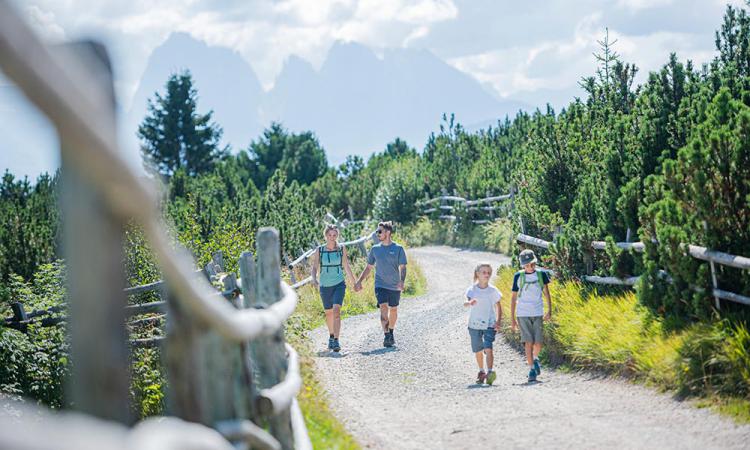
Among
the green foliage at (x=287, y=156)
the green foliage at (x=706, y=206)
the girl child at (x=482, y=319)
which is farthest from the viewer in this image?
the green foliage at (x=287, y=156)

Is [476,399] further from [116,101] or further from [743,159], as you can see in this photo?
[116,101]

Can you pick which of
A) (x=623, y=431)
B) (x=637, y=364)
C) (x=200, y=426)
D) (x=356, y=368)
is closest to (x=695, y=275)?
(x=637, y=364)

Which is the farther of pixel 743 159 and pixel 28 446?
pixel 743 159

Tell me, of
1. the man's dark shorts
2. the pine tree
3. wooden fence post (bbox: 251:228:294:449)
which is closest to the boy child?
the man's dark shorts

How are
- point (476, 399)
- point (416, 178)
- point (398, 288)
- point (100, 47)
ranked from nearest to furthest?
point (100, 47) < point (476, 399) < point (398, 288) < point (416, 178)

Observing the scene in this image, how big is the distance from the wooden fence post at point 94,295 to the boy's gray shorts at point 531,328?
8.40 m

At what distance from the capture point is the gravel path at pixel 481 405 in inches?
276

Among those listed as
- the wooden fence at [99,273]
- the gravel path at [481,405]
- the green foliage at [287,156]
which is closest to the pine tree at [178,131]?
the green foliage at [287,156]

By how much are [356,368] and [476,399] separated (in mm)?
2748

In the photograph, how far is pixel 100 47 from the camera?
8.53 ft

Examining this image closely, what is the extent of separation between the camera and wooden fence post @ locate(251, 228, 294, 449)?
5281 millimetres

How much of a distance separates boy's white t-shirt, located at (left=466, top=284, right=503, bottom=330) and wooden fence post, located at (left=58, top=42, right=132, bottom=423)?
324 inches

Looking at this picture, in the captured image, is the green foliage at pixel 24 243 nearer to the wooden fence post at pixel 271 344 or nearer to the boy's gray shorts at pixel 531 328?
the boy's gray shorts at pixel 531 328

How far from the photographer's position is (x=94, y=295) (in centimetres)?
236
